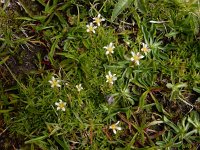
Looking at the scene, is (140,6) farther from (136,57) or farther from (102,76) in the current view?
(102,76)

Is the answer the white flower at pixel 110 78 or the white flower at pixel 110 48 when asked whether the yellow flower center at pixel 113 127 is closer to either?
the white flower at pixel 110 78

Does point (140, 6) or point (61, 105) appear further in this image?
point (140, 6)

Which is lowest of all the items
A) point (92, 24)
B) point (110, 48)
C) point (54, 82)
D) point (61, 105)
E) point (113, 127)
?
point (113, 127)

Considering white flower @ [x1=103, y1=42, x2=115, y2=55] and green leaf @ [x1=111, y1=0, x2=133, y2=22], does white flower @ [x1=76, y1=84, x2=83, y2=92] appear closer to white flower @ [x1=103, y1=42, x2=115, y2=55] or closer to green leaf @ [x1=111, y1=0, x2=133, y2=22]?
white flower @ [x1=103, y1=42, x2=115, y2=55]

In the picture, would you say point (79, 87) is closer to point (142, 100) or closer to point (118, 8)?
point (142, 100)

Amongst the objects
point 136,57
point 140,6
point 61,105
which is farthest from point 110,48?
point 61,105

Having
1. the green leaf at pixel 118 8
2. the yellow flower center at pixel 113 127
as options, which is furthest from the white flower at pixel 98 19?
the yellow flower center at pixel 113 127

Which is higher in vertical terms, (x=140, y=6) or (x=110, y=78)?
(x=140, y=6)

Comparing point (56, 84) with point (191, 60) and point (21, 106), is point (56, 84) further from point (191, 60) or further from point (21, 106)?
point (191, 60)
